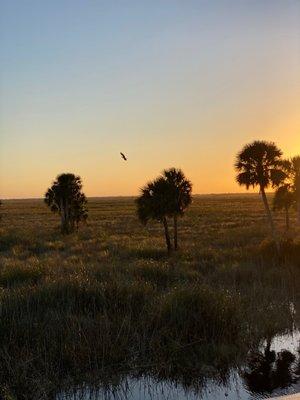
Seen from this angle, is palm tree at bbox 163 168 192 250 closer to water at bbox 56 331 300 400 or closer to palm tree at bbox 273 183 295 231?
palm tree at bbox 273 183 295 231

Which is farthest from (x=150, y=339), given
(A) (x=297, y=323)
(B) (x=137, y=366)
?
(A) (x=297, y=323)

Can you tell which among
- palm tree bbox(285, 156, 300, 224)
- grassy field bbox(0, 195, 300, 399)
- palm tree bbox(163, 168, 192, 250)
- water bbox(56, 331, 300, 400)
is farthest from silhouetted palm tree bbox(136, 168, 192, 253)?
water bbox(56, 331, 300, 400)

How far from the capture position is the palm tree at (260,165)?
99.9ft

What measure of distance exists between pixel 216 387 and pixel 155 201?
24.7 meters

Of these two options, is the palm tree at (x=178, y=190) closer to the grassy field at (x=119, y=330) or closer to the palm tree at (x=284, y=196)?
the palm tree at (x=284, y=196)

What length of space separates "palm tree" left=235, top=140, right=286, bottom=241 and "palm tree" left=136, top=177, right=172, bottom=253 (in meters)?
Result: 5.14

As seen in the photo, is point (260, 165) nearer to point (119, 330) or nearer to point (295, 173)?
point (295, 173)

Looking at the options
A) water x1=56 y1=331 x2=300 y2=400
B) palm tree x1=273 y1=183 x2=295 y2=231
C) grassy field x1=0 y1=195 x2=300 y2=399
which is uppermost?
palm tree x1=273 y1=183 x2=295 y2=231

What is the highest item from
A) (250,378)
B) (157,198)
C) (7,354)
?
(157,198)

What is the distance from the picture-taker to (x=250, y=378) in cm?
963

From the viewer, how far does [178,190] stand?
3466 cm

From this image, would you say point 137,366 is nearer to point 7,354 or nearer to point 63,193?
point 7,354

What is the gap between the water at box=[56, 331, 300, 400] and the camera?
28.9 ft

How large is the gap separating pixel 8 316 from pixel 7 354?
6.28 feet
